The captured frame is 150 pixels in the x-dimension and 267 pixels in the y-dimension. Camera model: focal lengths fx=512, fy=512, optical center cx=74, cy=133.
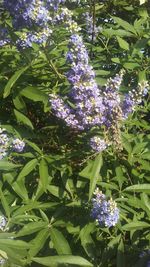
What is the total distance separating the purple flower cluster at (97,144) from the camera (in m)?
2.58

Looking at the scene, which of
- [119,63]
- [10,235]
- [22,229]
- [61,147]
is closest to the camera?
[10,235]

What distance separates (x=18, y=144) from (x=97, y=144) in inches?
17.7

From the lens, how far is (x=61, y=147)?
121 inches

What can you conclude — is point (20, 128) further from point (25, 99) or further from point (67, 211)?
point (67, 211)

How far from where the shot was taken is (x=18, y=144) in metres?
2.76

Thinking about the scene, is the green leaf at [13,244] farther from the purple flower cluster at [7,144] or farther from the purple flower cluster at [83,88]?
the purple flower cluster at [83,88]

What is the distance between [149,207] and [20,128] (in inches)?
34.4

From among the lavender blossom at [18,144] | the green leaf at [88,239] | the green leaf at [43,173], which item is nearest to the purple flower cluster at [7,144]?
the lavender blossom at [18,144]

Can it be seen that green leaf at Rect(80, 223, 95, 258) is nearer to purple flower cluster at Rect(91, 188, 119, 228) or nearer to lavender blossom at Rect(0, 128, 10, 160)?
purple flower cluster at Rect(91, 188, 119, 228)

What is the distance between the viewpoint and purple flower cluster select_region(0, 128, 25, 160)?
2697 millimetres

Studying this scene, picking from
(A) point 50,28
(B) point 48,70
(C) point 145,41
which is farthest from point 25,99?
(C) point 145,41

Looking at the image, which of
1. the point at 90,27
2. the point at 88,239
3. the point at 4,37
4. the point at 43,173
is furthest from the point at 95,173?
the point at 90,27

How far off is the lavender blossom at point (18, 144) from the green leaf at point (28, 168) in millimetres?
92

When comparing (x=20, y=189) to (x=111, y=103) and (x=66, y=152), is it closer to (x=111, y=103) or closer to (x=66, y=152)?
(x=66, y=152)
